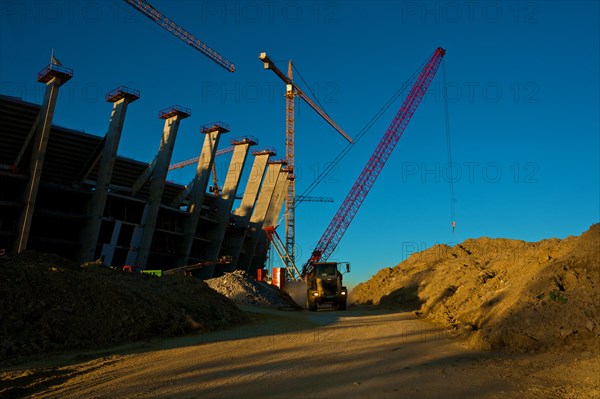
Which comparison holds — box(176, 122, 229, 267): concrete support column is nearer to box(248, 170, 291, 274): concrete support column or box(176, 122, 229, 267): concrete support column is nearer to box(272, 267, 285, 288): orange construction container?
box(272, 267, 285, 288): orange construction container

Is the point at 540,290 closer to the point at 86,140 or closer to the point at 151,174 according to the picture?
the point at 86,140

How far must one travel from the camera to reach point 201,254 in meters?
56.4

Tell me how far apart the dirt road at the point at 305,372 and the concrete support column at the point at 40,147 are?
86.0 feet

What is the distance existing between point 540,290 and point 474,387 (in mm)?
5664

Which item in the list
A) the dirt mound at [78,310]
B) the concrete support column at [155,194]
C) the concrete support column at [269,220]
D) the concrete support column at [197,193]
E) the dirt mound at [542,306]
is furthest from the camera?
the concrete support column at [269,220]

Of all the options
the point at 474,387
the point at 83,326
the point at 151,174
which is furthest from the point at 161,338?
the point at 151,174

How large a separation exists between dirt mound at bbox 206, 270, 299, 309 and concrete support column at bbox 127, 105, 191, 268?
1198 cm

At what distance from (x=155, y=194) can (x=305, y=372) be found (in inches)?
1487

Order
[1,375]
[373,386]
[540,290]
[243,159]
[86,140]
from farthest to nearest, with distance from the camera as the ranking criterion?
[243,159] < [86,140] < [540,290] < [1,375] < [373,386]

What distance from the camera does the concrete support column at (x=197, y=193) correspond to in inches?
1943

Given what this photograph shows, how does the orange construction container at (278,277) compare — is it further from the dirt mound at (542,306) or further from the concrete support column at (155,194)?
the dirt mound at (542,306)

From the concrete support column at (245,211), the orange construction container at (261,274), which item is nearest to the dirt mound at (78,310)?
the orange construction container at (261,274)

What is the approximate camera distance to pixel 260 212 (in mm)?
67062

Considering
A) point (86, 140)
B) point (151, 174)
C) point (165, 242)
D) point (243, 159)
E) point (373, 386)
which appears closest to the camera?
point (373, 386)
